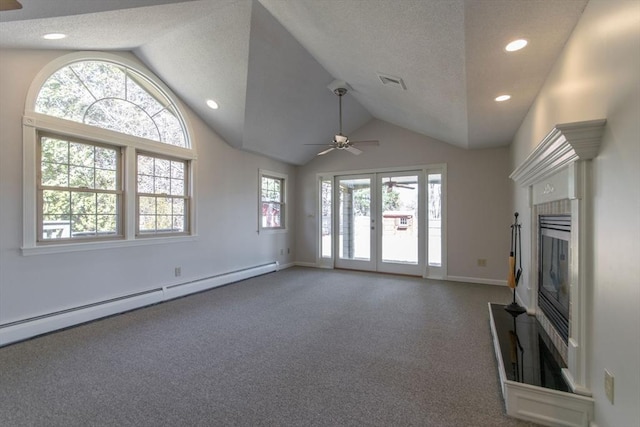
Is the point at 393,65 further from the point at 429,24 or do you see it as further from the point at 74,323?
the point at 74,323

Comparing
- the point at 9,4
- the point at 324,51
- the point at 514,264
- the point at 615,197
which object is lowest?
the point at 514,264

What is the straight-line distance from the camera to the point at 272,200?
657cm

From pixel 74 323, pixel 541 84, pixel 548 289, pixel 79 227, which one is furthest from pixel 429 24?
pixel 74 323

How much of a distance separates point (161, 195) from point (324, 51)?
2997 millimetres

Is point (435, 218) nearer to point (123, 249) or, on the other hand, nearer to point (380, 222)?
point (380, 222)

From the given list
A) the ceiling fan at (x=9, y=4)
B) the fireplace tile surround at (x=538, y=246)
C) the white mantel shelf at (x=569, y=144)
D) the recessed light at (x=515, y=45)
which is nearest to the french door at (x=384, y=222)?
the fireplace tile surround at (x=538, y=246)

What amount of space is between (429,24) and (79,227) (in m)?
4.12

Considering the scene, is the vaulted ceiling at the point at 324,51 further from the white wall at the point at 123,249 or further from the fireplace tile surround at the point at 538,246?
the fireplace tile surround at the point at 538,246

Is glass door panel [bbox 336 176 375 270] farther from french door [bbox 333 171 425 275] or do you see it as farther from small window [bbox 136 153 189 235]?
small window [bbox 136 153 189 235]

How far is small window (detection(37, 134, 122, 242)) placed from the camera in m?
3.19

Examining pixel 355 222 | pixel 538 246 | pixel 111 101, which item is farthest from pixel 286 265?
pixel 538 246

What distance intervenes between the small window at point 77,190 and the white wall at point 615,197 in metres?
4.64

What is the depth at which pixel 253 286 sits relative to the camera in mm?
5055

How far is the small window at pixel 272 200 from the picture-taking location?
6263 mm
